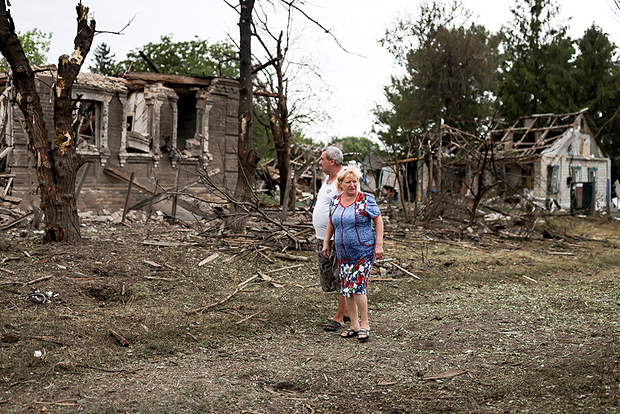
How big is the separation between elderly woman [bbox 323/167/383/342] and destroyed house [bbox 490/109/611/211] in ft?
70.2

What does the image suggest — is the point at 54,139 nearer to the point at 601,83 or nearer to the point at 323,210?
the point at 323,210

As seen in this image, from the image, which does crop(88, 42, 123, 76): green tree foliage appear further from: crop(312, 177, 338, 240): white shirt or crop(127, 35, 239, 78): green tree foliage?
crop(312, 177, 338, 240): white shirt

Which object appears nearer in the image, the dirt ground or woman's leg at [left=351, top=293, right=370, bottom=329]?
the dirt ground

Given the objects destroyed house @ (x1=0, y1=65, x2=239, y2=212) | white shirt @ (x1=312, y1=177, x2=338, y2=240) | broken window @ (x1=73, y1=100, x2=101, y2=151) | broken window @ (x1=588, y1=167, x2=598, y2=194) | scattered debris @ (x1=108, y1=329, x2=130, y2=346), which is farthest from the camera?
broken window @ (x1=588, y1=167, x2=598, y2=194)

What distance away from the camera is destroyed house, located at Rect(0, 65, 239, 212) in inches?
637

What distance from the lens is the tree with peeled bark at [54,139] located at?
28.0 feet

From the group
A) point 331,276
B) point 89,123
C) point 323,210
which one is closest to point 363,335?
point 331,276

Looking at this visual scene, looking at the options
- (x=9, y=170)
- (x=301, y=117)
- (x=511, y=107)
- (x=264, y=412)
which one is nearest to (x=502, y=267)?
(x=264, y=412)

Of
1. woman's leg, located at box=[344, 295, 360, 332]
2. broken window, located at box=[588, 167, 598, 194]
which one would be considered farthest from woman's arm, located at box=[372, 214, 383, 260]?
broken window, located at box=[588, 167, 598, 194]

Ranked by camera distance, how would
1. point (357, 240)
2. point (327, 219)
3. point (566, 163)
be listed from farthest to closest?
1. point (566, 163)
2. point (327, 219)
3. point (357, 240)

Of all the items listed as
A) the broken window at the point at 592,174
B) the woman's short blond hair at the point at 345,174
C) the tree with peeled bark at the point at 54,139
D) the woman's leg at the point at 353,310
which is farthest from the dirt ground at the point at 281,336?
the broken window at the point at 592,174

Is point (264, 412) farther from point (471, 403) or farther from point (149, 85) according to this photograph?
point (149, 85)

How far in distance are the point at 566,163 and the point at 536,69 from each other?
37.5ft

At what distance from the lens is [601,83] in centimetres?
3186
